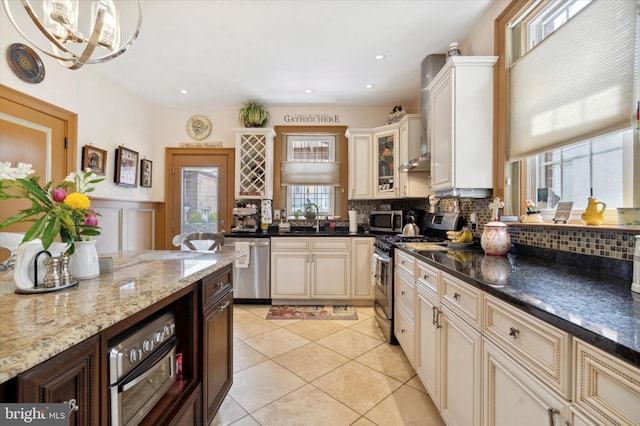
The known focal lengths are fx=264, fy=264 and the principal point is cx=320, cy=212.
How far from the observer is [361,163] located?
366cm

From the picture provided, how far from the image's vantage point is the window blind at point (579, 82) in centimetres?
118

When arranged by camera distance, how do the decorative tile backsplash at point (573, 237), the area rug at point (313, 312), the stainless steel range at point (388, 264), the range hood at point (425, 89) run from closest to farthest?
1. the decorative tile backsplash at point (573, 237)
2. the stainless steel range at point (388, 264)
3. the range hood at point (425, 89)
4. the area rug at point (313, 312)

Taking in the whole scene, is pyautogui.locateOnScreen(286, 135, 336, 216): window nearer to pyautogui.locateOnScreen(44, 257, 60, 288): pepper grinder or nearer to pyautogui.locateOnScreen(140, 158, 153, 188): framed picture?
pyautogui.locateOnScreen(140, 158, 153, 188): framed picture

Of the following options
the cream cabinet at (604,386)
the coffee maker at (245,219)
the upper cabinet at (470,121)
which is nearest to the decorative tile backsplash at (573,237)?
the upper cabinet at (470,121)

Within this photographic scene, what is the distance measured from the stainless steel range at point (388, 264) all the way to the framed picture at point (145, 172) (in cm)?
335

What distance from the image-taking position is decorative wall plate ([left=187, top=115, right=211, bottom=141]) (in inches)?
159

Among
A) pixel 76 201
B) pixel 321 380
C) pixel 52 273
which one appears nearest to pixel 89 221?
pixel 76 201

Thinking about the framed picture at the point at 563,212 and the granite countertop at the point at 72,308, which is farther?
the framed picture at the point at 563,212

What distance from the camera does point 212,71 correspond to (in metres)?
3.03

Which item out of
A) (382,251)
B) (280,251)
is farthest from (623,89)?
(280,251)

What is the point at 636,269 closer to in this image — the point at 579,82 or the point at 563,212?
the point at 563,212

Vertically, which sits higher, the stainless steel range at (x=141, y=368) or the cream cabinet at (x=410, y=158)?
the cream cabinet at (x=410, y=158)

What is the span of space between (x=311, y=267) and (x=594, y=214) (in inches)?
104

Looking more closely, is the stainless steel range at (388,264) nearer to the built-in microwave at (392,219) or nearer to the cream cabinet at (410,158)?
the built-in microwave at (392,219)
